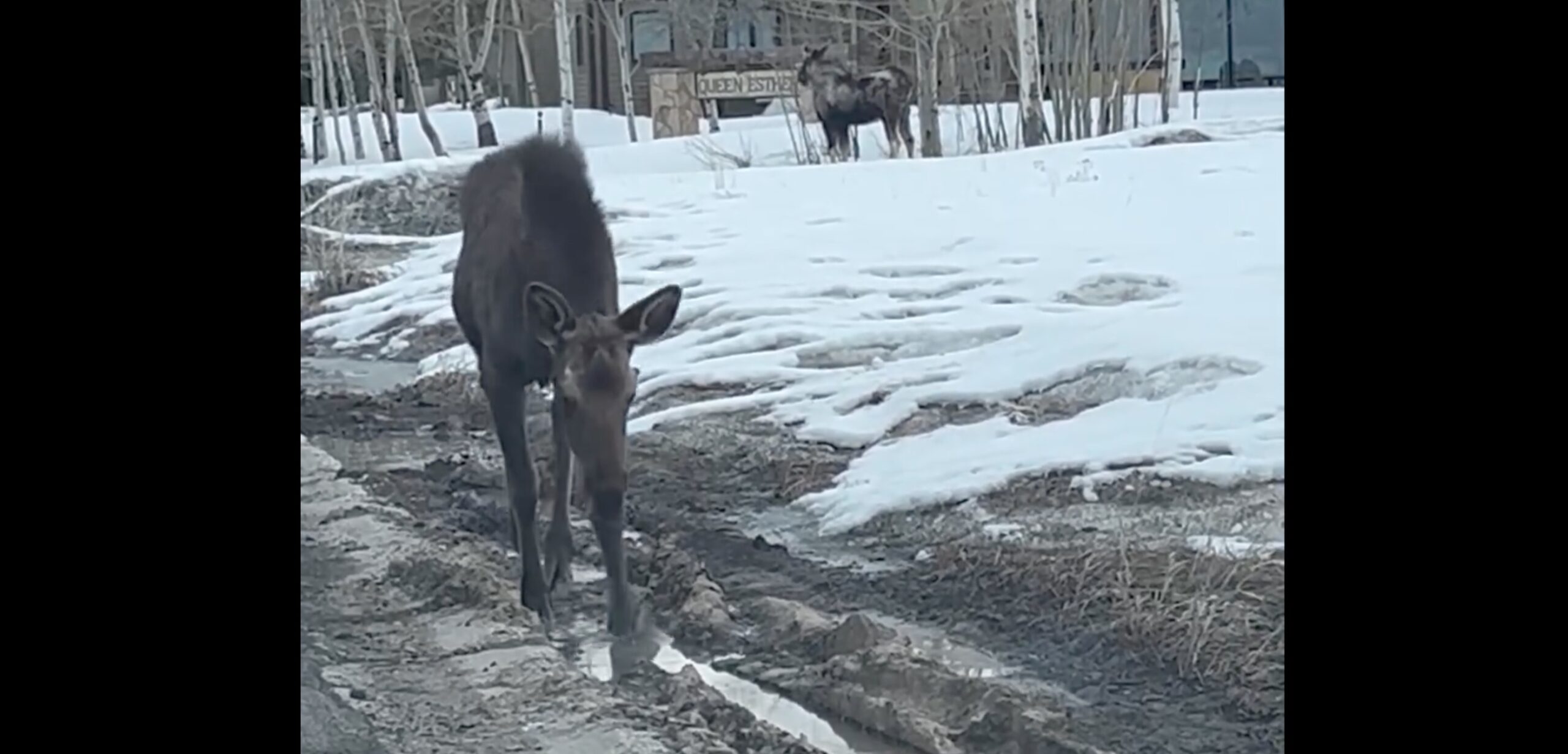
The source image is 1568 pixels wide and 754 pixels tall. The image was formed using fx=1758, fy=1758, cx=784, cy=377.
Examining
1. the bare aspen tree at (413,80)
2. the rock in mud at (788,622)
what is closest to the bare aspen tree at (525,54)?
the bare aspen tree at (413,80)

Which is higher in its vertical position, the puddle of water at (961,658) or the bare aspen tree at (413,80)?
the bare aspen tree at (413,80)

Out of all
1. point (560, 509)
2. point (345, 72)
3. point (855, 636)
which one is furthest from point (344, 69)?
point (855, 636)

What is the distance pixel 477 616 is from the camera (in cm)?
253

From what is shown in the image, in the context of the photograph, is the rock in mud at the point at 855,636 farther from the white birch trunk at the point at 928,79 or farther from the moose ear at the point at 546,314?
the white birch trunk at the point at 928,79

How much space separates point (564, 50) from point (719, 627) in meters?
0.84

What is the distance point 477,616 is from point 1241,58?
131 centimetres

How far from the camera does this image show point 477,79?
2.45m

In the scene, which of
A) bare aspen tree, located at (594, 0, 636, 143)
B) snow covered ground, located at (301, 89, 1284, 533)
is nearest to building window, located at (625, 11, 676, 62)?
bare aspen tree, located at (594, 0, 636, 143)

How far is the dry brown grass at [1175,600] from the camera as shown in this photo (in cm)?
213

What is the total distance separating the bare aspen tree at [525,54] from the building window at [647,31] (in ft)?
0.48

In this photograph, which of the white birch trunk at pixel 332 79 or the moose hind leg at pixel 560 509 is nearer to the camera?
the moose hind leg at pixel 560 509

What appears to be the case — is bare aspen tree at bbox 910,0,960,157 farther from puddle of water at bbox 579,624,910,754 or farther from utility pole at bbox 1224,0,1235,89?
puddle of water at bbox 579,624,910,754

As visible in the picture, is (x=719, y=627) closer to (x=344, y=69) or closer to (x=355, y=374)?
(x=355, y=374)
